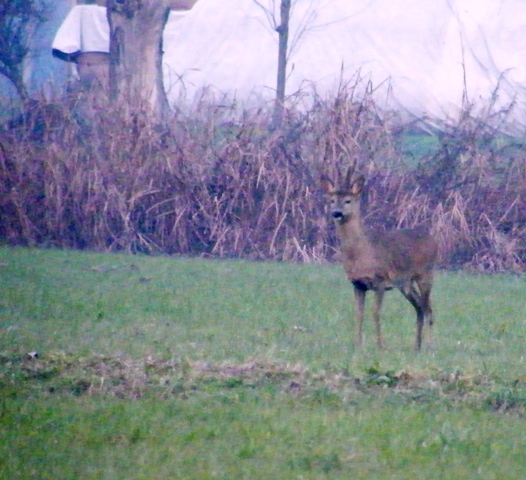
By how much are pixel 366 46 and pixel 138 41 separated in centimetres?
864

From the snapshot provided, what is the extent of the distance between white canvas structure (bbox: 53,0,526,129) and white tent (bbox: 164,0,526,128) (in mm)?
28

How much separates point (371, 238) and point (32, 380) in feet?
13.6

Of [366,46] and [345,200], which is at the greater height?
[366,46]

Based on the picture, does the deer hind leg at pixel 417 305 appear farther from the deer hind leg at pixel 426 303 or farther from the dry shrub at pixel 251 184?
the dry shrub at pixel 251 184

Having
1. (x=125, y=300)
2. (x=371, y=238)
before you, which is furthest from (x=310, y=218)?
(x=371, y=238)

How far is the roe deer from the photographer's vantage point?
404 inches

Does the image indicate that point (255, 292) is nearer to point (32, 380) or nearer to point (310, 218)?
point (310, 218)

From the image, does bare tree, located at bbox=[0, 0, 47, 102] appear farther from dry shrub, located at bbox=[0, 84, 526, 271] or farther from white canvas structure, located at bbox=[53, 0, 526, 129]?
dry shrub, located at bbox=[0, 84, 526, 271]

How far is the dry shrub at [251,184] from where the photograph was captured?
58.4 ft

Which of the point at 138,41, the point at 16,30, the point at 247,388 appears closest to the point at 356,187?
the point at 247,388

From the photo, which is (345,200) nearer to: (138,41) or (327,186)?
(327,186)

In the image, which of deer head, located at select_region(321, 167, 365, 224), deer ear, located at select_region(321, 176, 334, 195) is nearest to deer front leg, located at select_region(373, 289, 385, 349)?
deer head, located at select_region(321, 167, 365, 224)

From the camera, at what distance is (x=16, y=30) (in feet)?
94.2

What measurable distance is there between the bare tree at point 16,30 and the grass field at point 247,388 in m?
15.0
